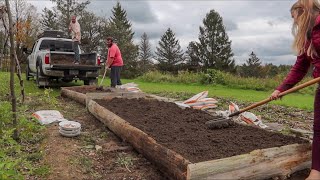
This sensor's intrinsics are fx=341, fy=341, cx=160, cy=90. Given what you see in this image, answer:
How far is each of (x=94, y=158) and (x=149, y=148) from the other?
0.85 m

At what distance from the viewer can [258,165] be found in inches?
141

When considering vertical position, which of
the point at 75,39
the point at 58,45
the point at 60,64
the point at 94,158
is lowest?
the point at 94,158

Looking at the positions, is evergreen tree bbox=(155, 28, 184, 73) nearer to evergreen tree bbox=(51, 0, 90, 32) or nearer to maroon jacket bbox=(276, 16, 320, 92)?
evergreen tree bbox=(51, 0, 90, 32)

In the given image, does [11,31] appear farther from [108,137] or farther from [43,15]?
[43,15]

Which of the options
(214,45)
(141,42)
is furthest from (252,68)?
(141,42)

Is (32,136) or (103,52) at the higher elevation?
(103,52)

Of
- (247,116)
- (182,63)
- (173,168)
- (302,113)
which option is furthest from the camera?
(182,63)

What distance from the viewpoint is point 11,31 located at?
5234mm

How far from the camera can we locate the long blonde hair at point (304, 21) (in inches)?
133

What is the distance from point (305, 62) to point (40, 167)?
3387mm

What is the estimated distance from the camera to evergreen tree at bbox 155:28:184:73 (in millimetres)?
55531

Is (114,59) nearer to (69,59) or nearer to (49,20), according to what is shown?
(69,59)

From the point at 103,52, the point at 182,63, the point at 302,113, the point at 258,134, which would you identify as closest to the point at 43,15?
the point at 103,52

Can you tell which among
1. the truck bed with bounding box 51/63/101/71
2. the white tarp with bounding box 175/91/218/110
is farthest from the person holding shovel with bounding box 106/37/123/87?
the white tarp with bounding box 175/91/218/110
